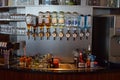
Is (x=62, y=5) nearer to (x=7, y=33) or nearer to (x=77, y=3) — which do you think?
(x=77, y=3)

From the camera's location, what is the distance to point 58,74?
138 inches

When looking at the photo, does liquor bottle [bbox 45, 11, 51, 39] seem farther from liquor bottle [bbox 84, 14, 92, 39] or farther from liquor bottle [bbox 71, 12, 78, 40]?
liquor bottle [bbox 84, 14, 92, 39]

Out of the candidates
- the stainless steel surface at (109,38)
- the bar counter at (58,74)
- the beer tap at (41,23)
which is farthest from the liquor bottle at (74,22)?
the bar counter at (58,74)

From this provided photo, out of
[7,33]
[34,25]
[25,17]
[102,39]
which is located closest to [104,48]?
[102,39]

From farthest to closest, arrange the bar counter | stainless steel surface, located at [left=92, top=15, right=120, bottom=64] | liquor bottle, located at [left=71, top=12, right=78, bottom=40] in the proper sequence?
liquor bottle, located at [left=71, top=12, right=78, bottom=40] < stainless steel surface, located at [left=92, top=15, right=120, bottom=64] < the bar counter

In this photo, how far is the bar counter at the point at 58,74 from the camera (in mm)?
3514

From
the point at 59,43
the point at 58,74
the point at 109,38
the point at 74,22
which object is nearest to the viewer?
the point at 58,74

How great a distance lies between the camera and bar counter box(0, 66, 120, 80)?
138 inches

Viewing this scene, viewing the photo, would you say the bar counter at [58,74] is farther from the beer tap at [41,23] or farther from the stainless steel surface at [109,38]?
the beer tap at [41,23]

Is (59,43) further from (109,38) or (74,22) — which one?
(109,38)

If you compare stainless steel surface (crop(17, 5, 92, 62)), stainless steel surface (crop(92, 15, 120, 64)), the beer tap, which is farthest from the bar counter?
the beer tap

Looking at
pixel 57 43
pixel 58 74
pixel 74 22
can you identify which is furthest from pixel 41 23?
pixel 58 74

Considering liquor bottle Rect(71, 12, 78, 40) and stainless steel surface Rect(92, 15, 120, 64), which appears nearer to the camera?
stainless steel surface Rect(92, 15, 120, 64)

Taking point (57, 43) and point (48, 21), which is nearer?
point (48, 21)
